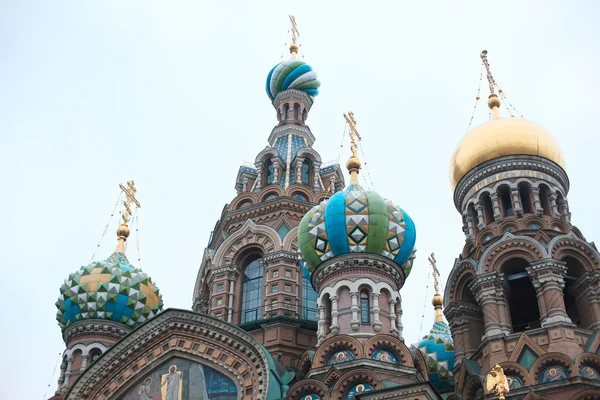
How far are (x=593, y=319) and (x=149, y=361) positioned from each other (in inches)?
323

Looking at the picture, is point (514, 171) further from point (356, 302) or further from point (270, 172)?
point (270, 172)

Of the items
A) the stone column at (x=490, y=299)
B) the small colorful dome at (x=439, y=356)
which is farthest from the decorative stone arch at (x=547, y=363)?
the small colorful dome at (x=439, y=356)

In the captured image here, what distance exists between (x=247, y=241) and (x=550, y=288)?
277 inches

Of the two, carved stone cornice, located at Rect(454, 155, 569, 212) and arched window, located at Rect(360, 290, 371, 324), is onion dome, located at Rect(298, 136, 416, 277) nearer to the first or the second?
arched window, located at Rect(360, 290, 371, 324)

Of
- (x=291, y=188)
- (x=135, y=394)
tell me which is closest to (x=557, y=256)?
(x=291, y=188)

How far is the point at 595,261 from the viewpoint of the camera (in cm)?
1652

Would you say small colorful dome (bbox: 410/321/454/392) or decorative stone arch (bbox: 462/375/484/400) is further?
small colorful dome (bbox: 410/321/454/392)

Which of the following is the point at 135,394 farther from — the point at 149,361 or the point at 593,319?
the point at 593,319

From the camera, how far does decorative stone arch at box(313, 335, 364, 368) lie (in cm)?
1463

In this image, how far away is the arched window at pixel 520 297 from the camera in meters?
16.9

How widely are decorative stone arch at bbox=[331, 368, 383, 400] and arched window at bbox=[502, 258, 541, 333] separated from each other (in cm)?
400

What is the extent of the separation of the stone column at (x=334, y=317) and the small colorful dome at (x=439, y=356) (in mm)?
3624

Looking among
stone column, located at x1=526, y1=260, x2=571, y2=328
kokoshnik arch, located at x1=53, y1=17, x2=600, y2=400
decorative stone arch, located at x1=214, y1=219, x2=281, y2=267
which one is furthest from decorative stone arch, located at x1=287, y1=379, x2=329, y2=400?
decorative stone arch, located at x1=214, y1=219, x2=281, y2=267

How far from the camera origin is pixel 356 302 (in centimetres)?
1535
